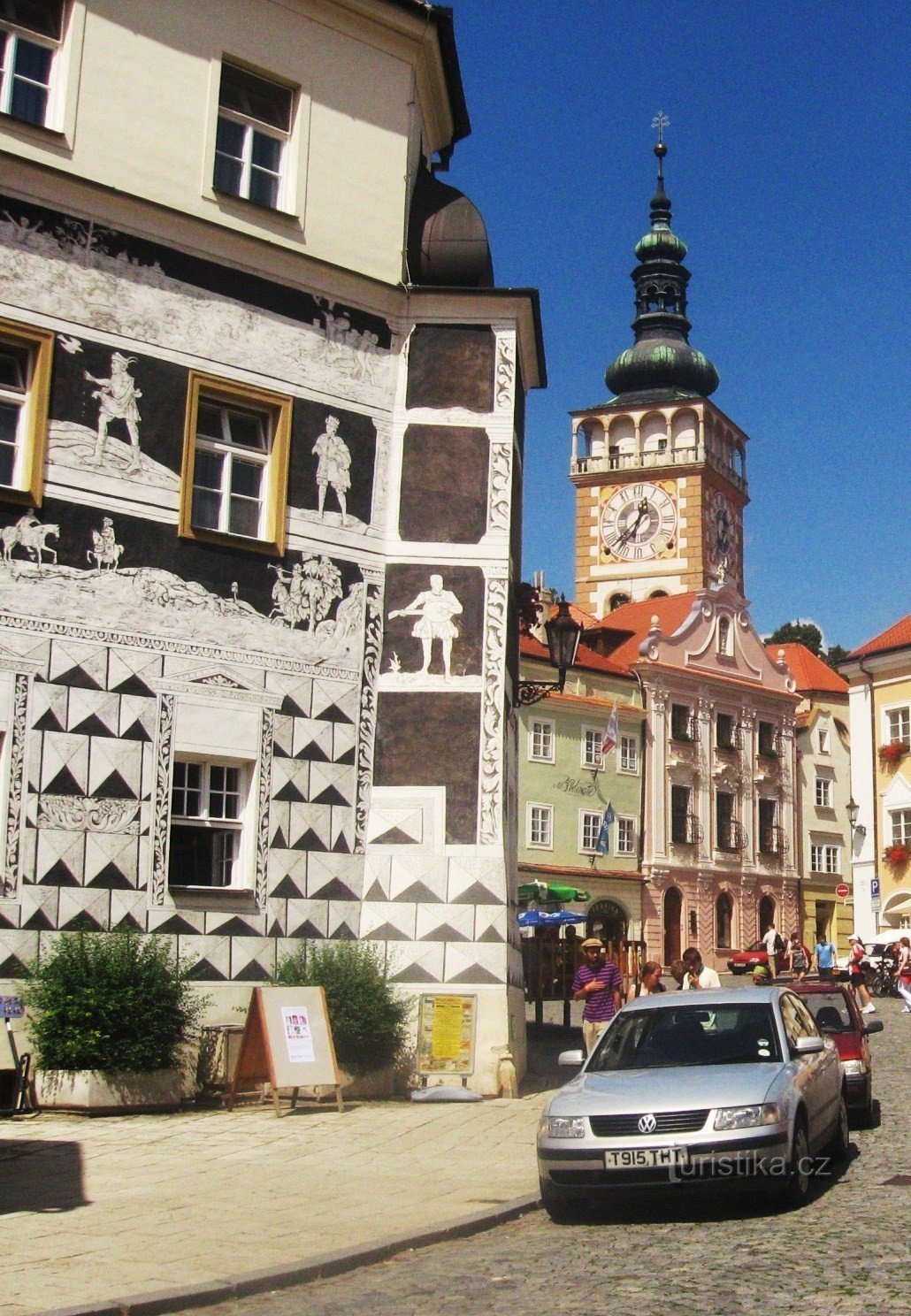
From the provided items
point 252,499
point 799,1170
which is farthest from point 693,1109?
point 252,499

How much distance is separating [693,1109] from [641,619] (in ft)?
205

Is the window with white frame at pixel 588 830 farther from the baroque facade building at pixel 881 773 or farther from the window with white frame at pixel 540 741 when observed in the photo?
the baroque facade building at pixel 881 773

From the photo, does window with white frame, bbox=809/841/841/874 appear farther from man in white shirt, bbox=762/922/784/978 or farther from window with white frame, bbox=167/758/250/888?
window with white frame, bbox=167/758/250/888

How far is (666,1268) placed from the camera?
885 centimetres

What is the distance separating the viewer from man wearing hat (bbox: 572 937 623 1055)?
19016mm

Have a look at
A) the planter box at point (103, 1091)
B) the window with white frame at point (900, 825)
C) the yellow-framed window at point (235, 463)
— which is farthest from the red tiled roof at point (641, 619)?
the planter box at point (103, 1091)

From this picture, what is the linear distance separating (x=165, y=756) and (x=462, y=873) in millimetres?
3607

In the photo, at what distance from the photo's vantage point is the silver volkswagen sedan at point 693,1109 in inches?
408

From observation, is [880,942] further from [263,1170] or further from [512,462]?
[263,1170]

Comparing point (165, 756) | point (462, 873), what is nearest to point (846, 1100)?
point (462, 873)

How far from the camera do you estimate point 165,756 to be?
16797mm

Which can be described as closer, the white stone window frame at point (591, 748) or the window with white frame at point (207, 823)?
the window with white frame at point (207, 823)

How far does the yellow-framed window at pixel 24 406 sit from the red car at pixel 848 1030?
358 inches

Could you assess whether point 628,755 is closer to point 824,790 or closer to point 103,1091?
point 824,790
